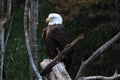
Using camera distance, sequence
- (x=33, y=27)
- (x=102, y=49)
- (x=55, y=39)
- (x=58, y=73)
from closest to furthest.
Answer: (x=102, y=49) < (x=58, y=73) < (x=33, y=27) < (x=55, y=39)

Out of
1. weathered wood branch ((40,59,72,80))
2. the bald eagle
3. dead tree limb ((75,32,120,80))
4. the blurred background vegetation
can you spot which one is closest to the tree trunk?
weathered wood branch ((40,59,72,80))

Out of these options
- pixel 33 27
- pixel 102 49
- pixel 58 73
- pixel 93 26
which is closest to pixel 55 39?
pixel 33 27

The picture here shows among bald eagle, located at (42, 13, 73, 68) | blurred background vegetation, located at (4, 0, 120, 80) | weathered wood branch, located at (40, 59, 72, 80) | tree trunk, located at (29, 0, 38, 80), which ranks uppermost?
tree trunk, located at (29, 0, 38, 80)

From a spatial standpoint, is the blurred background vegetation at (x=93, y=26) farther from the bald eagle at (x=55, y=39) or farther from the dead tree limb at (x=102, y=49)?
the dead tree limb at (x=102, y=49)

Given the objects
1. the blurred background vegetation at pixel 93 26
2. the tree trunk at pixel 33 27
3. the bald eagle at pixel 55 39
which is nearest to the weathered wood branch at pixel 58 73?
the tree trunk at pixel 33 27

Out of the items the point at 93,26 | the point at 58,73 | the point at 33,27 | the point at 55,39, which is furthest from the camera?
the point at 93,26

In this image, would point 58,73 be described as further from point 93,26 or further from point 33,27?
point 93,26

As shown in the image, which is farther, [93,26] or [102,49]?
[93,26]

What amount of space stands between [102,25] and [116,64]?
0.82 meters

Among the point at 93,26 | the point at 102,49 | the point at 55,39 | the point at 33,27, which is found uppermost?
the point at 102,49

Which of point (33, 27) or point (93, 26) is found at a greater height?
point (33, 27)

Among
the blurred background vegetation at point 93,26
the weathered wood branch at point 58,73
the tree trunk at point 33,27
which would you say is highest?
the tree trunk at point 33,27

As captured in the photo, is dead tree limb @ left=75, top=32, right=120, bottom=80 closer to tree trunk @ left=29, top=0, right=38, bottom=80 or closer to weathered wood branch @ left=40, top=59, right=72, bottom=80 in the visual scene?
weathered wood branch @ left=40, top=59, right=72, bottom=80

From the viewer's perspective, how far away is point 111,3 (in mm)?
9781
